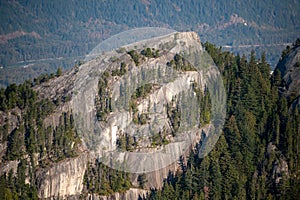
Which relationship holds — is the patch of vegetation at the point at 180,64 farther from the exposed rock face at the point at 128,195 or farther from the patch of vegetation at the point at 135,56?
the exposed rock face at the point at 128,195

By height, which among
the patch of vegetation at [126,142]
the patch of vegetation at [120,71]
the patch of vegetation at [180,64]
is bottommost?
the patch of vegetation at [126,142]

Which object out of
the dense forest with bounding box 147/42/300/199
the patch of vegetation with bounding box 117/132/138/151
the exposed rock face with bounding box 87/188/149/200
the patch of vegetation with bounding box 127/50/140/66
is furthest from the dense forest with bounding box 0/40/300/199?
the patch of vegetation with bounding box 117/132/138/151

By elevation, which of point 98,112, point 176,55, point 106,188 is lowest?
point 106,188

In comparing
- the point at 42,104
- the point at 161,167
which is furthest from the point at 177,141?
the point at 42,104

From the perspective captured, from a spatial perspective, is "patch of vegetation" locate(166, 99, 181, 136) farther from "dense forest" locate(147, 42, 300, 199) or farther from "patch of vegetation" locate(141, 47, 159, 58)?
"patch of vegetation" locate(141, 47, 159, 58)

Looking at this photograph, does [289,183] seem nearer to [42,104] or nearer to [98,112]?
[98,112]

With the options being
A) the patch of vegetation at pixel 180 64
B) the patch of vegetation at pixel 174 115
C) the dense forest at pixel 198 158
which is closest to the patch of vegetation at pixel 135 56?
the dense forest at pixel 198 158

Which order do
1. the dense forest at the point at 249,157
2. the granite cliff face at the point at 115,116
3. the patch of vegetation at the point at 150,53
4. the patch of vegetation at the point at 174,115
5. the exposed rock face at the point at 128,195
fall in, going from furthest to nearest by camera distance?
Result: the patch of vegetation at the point at 150,53, the patch of vegetation at the point at 174,115, the granite cliff face at the point at 115,116, the exposed rock face at the point at 128,195, the dense forest at the point at 249,157

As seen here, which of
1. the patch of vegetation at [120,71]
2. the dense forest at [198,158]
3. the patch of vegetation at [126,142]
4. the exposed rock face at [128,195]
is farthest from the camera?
the patch of vegetation at [120,71]
